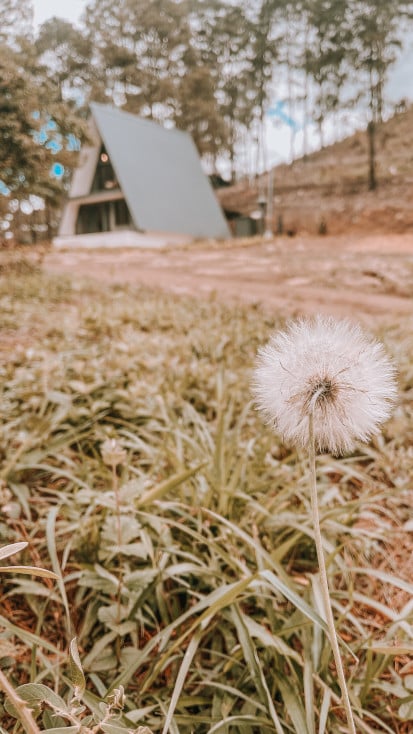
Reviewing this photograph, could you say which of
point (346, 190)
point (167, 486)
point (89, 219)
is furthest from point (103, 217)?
point (167, 486)

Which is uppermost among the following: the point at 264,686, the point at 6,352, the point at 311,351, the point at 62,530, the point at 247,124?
the point at 247,124

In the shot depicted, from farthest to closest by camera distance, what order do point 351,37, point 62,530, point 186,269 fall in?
1. point 351,37
2. point 186,269
3. point 62,530

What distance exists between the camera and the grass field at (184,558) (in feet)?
3.51

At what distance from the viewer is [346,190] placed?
21.6m

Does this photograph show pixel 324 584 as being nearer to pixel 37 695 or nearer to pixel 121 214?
pixel 37 695

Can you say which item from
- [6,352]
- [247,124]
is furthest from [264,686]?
[247,124]

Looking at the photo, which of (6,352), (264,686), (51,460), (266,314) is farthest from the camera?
(266,314)

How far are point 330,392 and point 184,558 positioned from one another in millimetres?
920

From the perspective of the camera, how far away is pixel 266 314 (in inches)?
189

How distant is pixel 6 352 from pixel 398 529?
7.14 ft

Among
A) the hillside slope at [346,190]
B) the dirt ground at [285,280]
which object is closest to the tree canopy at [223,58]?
the hillside slope at [346,190]

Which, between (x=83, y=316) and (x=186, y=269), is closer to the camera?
(x=83, y=316)

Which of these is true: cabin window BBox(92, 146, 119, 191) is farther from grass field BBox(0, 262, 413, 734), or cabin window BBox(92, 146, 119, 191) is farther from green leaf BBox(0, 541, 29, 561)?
green leaf BBox(0, 541, 29, 561)

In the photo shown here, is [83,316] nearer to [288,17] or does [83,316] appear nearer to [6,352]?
[6,352]
